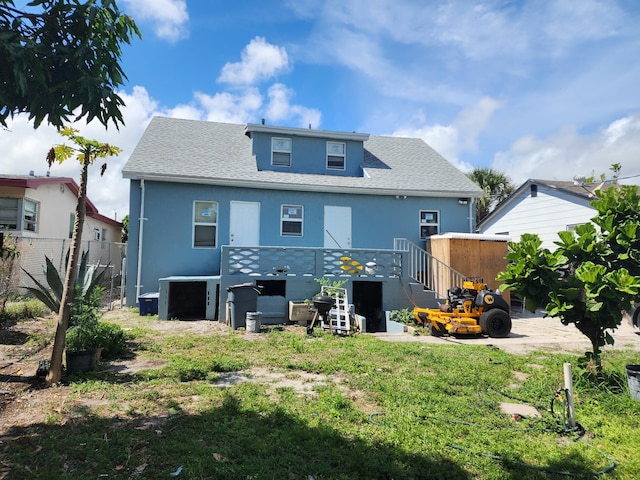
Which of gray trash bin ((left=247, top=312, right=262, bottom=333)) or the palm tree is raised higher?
the palm tree

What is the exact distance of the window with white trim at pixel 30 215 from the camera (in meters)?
13.3

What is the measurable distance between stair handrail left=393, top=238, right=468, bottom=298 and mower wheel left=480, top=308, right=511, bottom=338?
1783 millimetres

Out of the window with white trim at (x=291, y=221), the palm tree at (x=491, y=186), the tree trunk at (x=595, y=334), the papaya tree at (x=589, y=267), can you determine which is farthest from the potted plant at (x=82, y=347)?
the palm tree at (x=491, y=186)

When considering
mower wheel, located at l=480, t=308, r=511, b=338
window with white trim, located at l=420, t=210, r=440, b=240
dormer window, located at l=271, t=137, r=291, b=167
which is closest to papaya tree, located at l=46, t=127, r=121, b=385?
mower wheel, located at l=480, t=308, r=511, b=338

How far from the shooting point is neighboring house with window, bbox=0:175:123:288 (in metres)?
11.8

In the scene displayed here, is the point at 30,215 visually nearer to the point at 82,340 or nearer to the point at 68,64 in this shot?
the point at 82,340

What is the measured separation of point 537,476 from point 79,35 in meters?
5.03

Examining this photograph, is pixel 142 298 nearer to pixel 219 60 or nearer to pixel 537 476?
pixel 219 60

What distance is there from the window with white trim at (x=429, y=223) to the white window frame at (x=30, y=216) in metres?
14.5

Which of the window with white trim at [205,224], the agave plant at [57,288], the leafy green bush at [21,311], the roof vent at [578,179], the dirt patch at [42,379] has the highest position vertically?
the roof vent at [578,179]

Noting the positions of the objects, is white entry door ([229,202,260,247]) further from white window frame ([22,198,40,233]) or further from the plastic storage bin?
white window frame ([22,198,40,233])

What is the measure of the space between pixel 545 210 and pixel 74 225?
51.0 ft

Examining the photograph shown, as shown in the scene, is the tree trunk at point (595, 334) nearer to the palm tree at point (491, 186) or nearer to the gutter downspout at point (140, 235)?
the gutter downspout at point (140, 235)

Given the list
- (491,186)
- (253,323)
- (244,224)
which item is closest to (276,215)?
(244,224)
